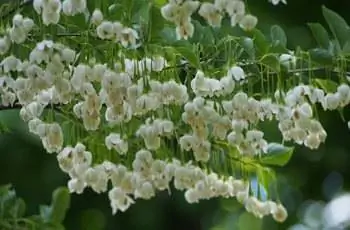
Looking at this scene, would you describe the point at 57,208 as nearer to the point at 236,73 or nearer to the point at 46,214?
the point at 46,214

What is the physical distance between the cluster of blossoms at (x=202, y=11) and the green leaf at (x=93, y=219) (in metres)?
1.76

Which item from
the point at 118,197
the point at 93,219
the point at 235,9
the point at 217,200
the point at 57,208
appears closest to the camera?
the point at 235,9

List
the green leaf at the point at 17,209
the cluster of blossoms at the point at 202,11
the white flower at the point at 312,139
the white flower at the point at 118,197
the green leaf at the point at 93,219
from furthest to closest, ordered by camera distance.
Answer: the green leaf at the point at 93,219, the green leaf at the point at 17,209, the white flower at the point at 118,197, the white flower at the point at 312,139, the cluster of blossoms at the point at 202,11

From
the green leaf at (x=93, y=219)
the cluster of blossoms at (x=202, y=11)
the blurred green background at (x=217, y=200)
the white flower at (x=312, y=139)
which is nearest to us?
the cluster of blossoms at (x=202, y=11)

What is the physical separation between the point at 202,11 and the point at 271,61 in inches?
6.5

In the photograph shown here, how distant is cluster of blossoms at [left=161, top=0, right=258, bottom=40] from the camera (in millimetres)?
878

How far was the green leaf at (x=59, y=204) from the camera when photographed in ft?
4.60

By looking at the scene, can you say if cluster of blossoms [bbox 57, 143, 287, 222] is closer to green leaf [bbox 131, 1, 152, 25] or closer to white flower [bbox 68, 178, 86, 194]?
white flower [bbox 68, 178, 86, 194]

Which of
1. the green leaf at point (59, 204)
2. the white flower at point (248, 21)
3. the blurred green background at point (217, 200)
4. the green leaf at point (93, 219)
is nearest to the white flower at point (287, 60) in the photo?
the white flower at point (248, 21)

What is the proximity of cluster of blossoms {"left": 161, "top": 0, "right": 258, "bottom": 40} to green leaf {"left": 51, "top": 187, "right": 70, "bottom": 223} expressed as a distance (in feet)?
1.81

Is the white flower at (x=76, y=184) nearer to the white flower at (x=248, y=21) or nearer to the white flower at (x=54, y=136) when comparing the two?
the white flower at (x=54, y=136)

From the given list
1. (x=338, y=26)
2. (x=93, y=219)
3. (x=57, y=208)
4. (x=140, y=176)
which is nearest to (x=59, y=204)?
(x=57, y=208)

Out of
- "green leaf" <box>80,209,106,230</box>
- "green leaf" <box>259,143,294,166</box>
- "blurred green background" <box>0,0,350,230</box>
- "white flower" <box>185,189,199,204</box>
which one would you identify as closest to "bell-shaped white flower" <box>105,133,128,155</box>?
"white flower" <box>185,189,199,204</box>

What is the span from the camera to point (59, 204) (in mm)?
1414
